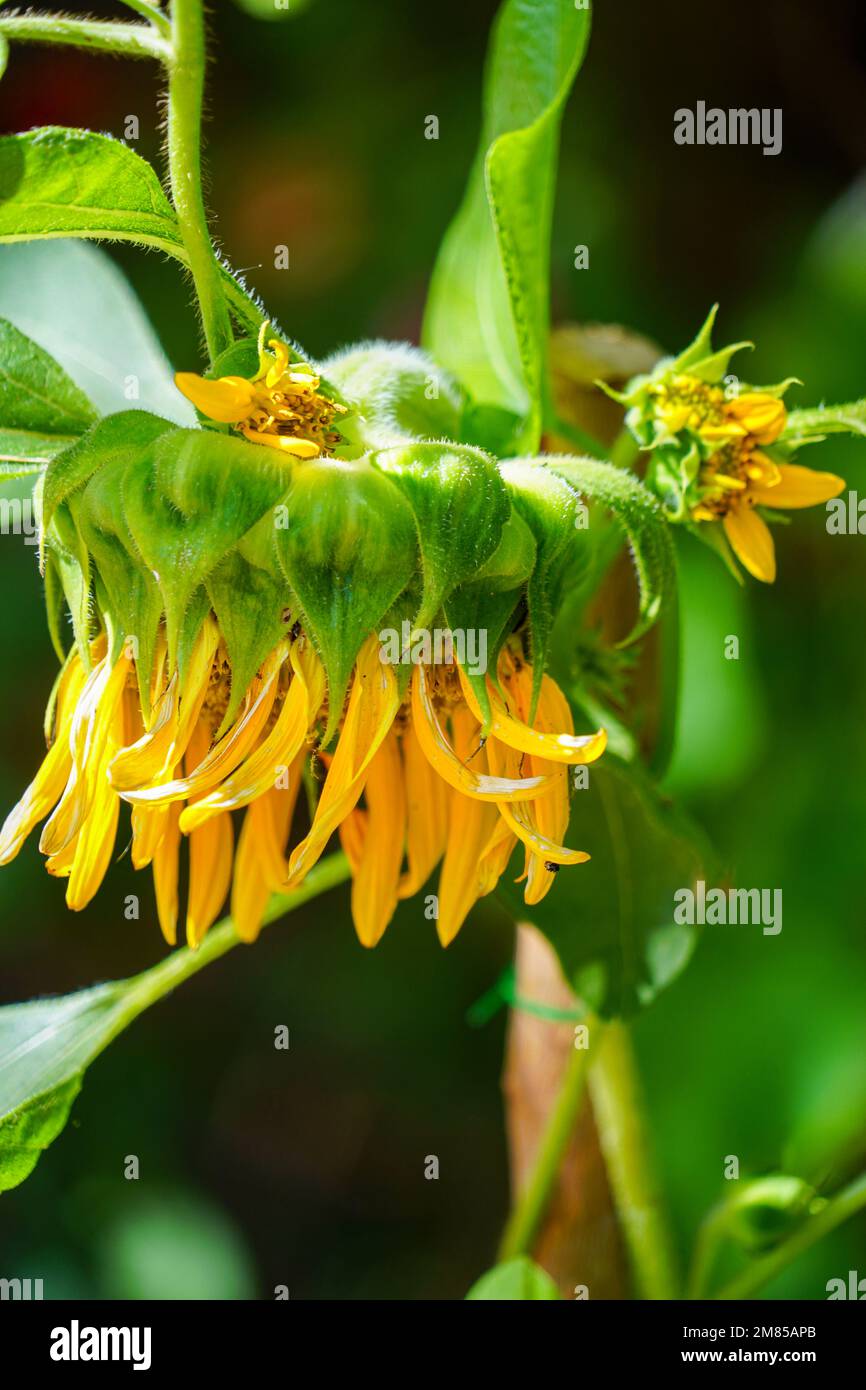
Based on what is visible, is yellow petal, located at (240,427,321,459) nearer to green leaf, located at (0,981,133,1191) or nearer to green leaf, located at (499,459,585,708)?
green leaf, located at (499,459,585,708)

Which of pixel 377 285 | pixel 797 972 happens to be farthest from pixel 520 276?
pixel 377 285

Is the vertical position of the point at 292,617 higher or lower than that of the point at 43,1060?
higher

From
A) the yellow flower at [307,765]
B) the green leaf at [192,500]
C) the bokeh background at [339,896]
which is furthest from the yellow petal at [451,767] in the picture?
the bokeh background at [339,896]

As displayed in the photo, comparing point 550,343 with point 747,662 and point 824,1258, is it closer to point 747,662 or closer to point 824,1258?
point 747,662

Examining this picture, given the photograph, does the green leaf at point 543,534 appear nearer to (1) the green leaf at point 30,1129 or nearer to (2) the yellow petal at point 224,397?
(2) the yellow petal at point 224,397

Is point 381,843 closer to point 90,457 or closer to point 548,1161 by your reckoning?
point 90,457

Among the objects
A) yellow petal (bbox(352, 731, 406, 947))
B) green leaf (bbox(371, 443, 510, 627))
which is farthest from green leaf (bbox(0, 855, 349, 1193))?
green leaf (bbox(371, 443, 510, 627))

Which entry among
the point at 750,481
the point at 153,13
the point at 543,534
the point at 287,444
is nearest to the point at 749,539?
the point at 750,481
